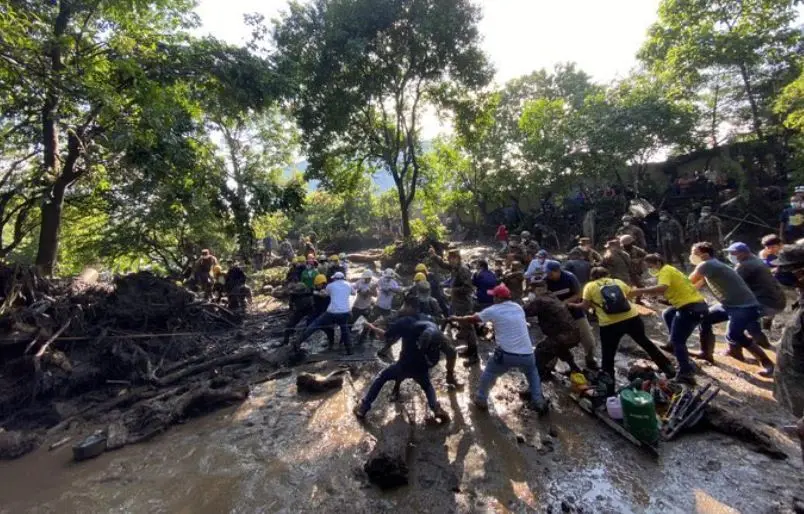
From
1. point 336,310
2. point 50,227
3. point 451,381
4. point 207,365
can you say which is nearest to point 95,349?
point 207,365

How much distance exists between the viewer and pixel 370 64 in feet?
52.8

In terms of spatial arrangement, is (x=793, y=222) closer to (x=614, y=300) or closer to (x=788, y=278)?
(x=788, y=278)

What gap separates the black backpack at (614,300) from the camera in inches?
204

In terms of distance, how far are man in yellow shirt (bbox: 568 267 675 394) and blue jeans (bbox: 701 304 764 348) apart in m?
1.06

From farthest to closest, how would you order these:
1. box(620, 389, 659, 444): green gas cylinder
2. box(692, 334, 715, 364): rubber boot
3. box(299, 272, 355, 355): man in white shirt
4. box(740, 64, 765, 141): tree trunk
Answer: box(740, 64, 765, 141): tree trunk → box(299, 272, 355, 355): man in white shirt → box(692, 334, 715, 364): rubber boot → box(620, 389, 659, 444): green gas cylinder

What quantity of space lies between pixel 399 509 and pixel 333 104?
15.3 m

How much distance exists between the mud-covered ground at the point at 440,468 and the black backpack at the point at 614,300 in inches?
57.2

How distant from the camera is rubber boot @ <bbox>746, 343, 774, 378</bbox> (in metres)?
5.51

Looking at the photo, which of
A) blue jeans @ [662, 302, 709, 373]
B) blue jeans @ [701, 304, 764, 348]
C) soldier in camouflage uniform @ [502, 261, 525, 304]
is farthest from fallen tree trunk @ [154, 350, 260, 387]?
blue jeans @ [701, 304, 764, 348]

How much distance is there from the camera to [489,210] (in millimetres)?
28047

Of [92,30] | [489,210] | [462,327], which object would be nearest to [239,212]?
[92,30]

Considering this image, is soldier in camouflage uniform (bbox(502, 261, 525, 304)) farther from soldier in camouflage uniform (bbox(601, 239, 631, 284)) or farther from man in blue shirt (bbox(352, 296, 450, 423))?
man in blue shirt (bbox(352, 296, 450, 423))

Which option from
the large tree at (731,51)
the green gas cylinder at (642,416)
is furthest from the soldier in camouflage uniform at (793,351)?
the large tree at (731,51)

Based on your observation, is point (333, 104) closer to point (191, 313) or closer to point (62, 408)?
point (191, 313)
